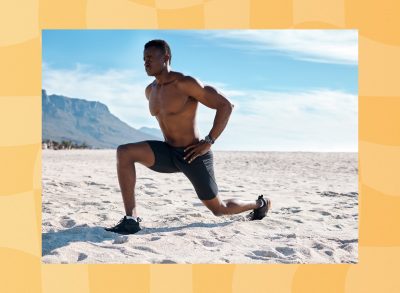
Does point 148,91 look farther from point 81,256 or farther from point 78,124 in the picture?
point 78,124

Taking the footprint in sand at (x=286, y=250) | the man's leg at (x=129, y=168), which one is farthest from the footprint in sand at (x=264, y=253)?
the man's leg at (x=129, y=168)

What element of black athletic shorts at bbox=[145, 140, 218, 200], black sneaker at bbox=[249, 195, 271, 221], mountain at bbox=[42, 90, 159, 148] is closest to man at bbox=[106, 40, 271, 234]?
black athletic shorts at bbox=[145, 140, 218, 200]

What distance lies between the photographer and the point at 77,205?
5.96 m

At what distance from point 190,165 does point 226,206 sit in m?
0.61

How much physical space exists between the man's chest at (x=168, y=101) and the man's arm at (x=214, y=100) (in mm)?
114

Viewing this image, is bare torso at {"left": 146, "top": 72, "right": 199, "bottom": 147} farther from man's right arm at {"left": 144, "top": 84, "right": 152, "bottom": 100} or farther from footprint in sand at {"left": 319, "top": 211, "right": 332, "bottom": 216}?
footprint in sand at {"left": 319, "top": 211, "right": 332, "bottom": 216}

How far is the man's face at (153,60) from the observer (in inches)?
187

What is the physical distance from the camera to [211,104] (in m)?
4.76

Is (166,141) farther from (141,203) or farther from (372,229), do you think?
(372,229)

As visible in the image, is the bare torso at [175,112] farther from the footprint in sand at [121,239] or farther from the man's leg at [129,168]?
the footprint in sand at [121,239]

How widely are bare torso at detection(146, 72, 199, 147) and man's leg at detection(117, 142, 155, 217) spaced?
31cm

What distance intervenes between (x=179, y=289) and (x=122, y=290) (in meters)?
0.36

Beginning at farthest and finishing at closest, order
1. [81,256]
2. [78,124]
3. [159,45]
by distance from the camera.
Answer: [78,124] < [159,45] < [81,256]

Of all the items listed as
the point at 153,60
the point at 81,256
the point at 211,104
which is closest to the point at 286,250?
the point at 211,104
